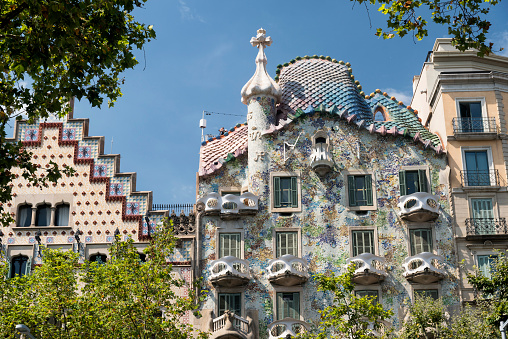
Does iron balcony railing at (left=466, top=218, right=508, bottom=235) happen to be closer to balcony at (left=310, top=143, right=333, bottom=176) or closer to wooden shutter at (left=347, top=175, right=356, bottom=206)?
wooden shutter at (left=347, top=175, right=356, bottom=206)

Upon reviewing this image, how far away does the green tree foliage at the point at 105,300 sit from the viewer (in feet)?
89.9

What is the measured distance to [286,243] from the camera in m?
33.8

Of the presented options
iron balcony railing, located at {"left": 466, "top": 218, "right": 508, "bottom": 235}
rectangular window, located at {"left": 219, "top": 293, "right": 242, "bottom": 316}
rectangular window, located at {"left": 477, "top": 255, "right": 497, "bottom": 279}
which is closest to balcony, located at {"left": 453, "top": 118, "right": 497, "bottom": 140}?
iron balcony railing, located at {"left": 466, "top": 218, "right": 508, "bottom": 235}

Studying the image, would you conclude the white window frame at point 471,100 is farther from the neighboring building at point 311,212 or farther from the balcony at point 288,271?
the balcony at point 288,271

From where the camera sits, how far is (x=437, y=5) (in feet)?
61.3

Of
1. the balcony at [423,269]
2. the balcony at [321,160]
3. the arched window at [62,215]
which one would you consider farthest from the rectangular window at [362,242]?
the arched window at [62,215]

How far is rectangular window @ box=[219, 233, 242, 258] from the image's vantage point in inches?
1328

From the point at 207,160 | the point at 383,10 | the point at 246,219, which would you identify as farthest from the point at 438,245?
the point at 383,10

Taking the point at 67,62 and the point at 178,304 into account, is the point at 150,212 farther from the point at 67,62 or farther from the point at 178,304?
the point at 67,62

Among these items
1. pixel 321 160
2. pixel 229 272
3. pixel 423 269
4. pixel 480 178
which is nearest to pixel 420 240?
pixel 423 269

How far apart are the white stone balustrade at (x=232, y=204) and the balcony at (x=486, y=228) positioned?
8541 millimetres

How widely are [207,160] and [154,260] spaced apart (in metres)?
8.54

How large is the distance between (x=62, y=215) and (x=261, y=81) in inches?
398

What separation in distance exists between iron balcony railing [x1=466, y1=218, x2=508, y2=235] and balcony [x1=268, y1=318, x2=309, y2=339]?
7.67 metres
